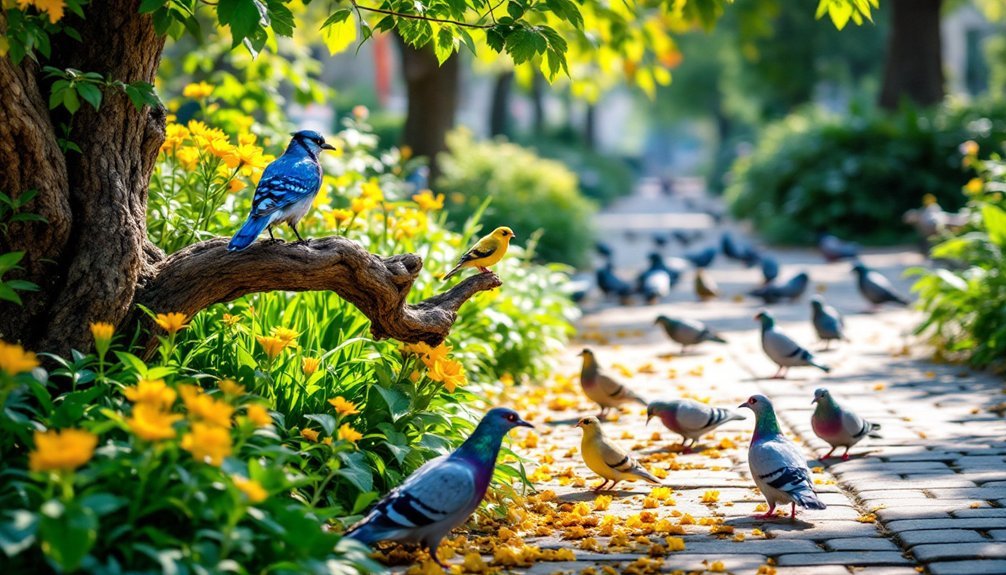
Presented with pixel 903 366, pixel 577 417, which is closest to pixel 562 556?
pixel 577 417

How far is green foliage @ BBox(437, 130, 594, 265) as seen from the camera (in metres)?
14.9

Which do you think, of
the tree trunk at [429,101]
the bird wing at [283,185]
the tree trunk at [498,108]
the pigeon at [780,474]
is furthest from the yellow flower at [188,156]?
the tree trunk at [498,108]

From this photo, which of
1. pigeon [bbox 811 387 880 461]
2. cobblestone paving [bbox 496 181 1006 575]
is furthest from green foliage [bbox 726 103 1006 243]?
pigeon [bbox 811 387 880 461]

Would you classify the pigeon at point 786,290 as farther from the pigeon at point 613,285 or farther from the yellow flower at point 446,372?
the yellow flower at point 446,372

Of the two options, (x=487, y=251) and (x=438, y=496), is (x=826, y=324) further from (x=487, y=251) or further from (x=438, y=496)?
(x=438, y=496)

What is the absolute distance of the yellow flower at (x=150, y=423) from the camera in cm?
311

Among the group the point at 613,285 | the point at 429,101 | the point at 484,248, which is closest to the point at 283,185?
the point at 484,248

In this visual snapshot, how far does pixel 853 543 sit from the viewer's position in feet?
15.2

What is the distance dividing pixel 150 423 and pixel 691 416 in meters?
3.85

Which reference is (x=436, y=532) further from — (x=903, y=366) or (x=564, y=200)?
(x=564, y=200)

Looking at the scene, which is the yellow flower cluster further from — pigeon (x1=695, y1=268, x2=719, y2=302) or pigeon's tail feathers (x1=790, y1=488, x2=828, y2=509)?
pigeon (x1=695, y1=268, x2=719, y2=302)

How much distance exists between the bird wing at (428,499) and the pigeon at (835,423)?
2549 mm

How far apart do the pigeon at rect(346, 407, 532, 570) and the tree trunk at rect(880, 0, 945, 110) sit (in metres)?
18.7

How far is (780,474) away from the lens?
16.3 feet
